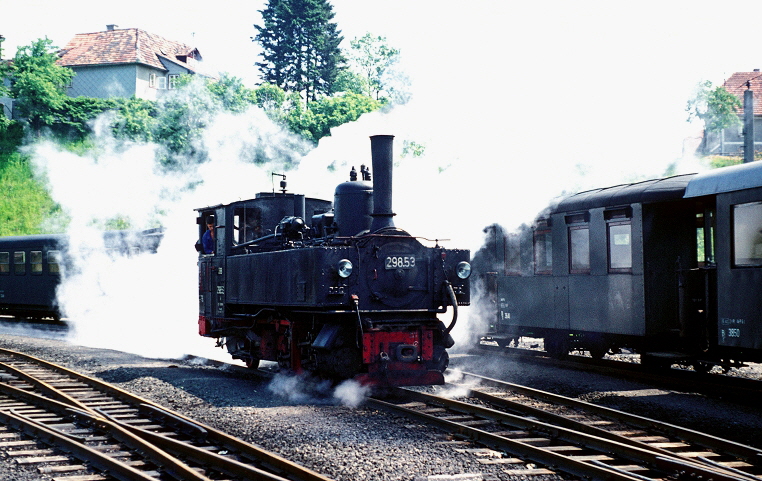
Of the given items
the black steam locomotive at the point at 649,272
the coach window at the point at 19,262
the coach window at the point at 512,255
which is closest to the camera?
the black steam locomotive at the point at 649,272

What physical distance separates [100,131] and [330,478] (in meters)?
44.5

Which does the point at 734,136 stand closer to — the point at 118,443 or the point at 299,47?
the point at 299,47

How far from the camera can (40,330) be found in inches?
900

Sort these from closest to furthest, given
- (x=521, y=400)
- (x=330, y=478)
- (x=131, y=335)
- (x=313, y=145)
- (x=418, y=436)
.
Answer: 1. (x=330, y=478)
2. (x=418, y=436)
3. (x=521, y=400)
4. (x=131, y=335)
5. (x=313, y=145)

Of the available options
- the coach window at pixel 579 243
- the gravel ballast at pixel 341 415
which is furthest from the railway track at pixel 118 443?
the coach window at pixel 579 243

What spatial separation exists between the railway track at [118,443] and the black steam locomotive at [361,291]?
2236 millimetres

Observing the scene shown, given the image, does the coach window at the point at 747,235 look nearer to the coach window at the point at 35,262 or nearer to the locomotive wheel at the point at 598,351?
the locomotive wheel at the point at 598,351

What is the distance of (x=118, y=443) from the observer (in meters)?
7.61

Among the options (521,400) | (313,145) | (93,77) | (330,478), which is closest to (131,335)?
(521,400)

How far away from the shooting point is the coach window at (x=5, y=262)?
84.3 feet

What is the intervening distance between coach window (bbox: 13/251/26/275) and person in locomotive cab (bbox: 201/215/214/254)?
13466 mm

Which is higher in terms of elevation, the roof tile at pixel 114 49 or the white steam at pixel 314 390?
the roof tile at pixel 114 49

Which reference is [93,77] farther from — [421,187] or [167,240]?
[421,187]

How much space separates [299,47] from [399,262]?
173 feet
